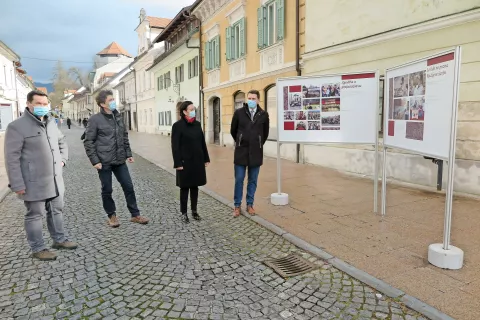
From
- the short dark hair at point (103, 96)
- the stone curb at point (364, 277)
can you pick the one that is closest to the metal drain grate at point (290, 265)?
the stone curb at point (364, 277)

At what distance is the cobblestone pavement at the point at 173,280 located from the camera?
2928 millimetres

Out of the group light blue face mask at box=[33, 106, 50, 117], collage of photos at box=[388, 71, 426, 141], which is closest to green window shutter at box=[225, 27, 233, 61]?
collage of photos at box=[388, 71, 426, 141]

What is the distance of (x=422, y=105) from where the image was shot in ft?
13.0

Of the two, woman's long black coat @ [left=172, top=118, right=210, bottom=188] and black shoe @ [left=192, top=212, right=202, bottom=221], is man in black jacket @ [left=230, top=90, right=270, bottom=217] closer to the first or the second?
woman's long black coat @ [left=172, top=118, right=210, bottom=188]

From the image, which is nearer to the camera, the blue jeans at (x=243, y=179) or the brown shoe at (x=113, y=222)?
the brown shoe at (x=113, y=222)

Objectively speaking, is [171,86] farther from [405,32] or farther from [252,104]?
[252,104]

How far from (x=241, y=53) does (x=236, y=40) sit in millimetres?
800

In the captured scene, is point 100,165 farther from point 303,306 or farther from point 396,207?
point 396,207

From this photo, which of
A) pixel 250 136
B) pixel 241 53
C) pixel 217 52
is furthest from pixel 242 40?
pixel 250 136

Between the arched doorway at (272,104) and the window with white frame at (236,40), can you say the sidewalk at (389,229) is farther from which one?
the window with white frame at (236,40)

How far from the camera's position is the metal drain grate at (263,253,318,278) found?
11.9 ft

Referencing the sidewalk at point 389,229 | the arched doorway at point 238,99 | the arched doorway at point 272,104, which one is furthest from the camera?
the arched doorway at point 238,99

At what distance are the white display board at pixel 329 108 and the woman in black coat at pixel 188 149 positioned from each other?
5.66ft

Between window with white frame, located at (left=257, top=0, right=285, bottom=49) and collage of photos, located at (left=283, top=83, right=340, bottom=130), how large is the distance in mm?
6325
